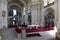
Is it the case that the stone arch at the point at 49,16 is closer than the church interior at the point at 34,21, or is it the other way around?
the church interior at the point at 34,21

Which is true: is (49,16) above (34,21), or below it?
above

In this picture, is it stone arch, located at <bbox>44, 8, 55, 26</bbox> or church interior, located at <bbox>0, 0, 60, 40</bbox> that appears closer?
church interior, located at <bbox>0, 0, 60, 40</bbox>

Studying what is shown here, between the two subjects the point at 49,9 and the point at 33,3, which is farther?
the point at 49,9

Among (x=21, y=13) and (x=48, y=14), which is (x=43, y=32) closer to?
(x=48, y=14)

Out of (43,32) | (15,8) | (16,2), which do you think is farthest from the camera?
(15,8)

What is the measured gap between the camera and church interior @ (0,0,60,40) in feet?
40.8

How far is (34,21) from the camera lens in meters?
23.8

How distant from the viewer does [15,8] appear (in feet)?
143

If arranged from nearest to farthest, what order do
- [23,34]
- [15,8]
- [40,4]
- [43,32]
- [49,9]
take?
[23,34], [43,32], [40,4], [49,9], [15,8]

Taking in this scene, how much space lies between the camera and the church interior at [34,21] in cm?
1243

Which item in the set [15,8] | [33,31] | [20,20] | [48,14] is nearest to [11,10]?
[15,8]

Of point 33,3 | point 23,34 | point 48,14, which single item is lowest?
point 23,34

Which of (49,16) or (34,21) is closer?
(34,21)

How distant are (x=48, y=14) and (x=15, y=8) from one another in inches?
718
